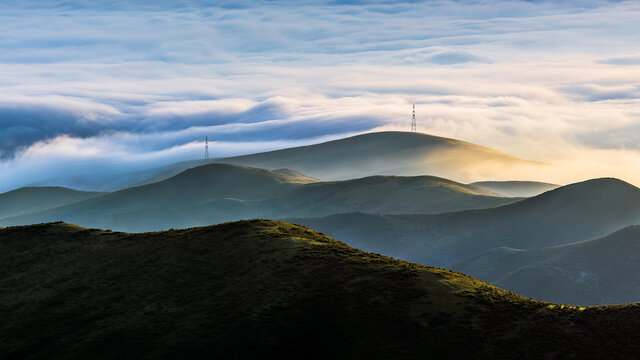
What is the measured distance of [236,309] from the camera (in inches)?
2163

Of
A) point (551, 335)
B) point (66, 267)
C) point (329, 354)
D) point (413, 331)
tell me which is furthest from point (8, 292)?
point (551, 335)

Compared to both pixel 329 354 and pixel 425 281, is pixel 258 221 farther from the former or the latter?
pixel 329 354

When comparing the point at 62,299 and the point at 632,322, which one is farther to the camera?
the point at 62,299

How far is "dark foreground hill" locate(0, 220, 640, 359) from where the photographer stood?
1810 inches

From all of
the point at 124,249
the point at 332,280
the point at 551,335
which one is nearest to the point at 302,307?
the point at 332,280

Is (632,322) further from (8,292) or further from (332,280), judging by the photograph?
(8,292)

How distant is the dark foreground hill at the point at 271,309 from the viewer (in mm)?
45969

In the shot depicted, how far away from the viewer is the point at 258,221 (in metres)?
76.7

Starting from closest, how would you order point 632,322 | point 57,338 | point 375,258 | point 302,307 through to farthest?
point 632,322, point 302,307, point 57,338, point 375,258

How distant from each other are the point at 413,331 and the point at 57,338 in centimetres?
2914

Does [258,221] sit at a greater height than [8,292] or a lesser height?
greater

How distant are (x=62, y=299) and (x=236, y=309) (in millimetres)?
20127

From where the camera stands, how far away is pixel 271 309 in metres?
53.5

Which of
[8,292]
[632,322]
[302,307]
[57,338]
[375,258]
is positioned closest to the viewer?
[632,322]
